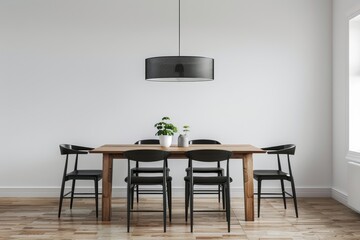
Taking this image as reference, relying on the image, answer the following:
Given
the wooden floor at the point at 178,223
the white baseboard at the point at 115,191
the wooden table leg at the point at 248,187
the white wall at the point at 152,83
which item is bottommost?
the wooden floor at the point at 178,223

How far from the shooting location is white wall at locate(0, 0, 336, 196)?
20.5 feet

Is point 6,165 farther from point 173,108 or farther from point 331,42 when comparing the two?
point 331,42

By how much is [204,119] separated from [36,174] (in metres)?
2.51

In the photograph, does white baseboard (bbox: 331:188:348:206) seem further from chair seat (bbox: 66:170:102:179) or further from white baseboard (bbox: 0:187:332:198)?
chair seat (bbox: 66:170:102:179)

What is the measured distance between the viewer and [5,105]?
246 inches

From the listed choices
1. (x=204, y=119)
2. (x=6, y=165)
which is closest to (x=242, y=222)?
(x=204, y=119)

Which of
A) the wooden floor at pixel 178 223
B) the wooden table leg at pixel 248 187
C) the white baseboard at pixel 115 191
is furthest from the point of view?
the white baseboard at pixel 115 191

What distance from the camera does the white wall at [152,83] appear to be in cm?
625

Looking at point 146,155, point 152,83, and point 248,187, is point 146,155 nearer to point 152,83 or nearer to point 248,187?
point 248,187

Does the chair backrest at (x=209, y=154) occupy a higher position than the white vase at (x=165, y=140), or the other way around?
the white vase at (x=165, y=140)

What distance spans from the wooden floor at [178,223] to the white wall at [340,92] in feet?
1.32

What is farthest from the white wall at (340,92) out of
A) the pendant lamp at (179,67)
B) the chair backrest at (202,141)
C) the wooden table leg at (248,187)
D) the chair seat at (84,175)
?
the chair seat at (84,175)

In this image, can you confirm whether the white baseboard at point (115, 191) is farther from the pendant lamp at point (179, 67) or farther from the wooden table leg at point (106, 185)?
the pendant lamp at point (179, 67)

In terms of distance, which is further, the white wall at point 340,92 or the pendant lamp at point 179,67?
the white wall at point 340,92
